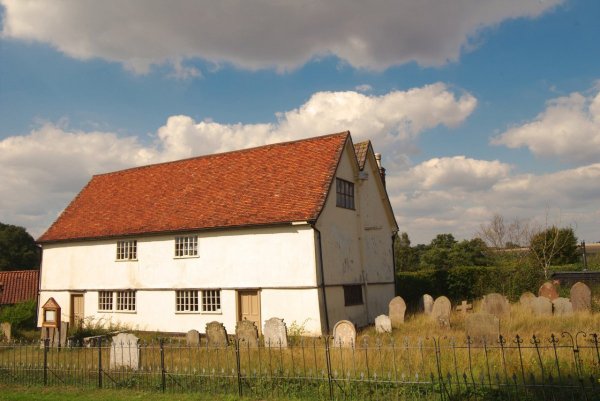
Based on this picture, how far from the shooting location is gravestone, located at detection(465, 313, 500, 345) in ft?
50.3

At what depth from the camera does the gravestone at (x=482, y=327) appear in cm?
1534

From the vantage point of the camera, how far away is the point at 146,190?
94.5 ft

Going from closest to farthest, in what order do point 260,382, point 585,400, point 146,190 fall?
point 585,400, point 260,382, point 146,190

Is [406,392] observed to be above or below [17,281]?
below

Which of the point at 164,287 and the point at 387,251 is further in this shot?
the point at 387,251

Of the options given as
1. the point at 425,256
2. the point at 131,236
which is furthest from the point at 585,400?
the point at 425,256

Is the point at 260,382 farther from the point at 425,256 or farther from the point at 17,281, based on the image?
the point at 425,256

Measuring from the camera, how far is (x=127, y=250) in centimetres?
2598

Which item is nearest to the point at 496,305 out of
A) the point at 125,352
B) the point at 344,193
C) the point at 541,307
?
the point at 541,307

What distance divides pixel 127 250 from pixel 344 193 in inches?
456

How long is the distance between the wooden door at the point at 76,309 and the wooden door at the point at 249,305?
10.1 m

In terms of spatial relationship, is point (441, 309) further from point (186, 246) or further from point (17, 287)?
point (17, 287)

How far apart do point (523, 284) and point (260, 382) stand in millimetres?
24498

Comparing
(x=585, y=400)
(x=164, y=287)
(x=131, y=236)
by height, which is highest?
(x=131, y=236)
